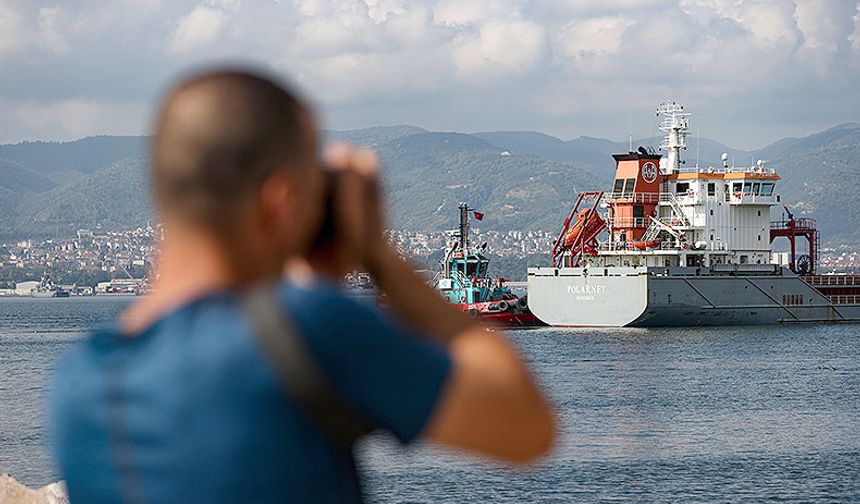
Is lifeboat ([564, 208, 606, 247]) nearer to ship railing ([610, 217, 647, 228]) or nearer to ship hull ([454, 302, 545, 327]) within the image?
ship railing ([610, 217, 647, 228])

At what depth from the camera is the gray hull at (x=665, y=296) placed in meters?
58.5

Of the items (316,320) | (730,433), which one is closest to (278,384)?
(316,320)

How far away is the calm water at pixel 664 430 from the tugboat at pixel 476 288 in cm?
748

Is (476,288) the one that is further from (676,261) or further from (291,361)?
(291,361)

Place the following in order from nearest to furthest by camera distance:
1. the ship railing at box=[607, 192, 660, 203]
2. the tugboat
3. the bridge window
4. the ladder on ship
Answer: the ladder on ship < the ship railing at box=[607, 192, 660, 203] < the bridge window < the tugboat

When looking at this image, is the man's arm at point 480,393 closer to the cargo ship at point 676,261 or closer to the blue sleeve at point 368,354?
the blue sleeve at point 368,354

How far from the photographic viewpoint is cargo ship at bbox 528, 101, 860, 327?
5919 cm

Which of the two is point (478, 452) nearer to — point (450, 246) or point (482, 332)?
point (482, 332)

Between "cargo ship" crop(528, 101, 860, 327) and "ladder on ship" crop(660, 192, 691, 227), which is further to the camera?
"ladder on ship" crop(660, 192, 691, 227)

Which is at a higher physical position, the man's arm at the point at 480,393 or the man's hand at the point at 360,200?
the man's hand at the point at 360,200

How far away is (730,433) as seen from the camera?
2961 cm

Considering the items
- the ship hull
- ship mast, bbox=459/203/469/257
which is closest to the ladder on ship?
the ship hull

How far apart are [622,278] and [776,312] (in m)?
8.44

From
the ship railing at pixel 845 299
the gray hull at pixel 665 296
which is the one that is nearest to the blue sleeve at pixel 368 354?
the gray hull at pixel 665 296
